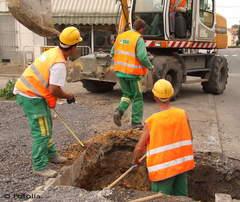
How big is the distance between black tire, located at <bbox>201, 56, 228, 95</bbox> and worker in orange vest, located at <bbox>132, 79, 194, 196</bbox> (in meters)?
6.72

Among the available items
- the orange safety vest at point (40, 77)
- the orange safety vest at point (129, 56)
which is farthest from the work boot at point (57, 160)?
the orange safety vest at point (129, 56)

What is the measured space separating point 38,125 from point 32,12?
6.86 m

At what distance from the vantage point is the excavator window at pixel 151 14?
749 cm

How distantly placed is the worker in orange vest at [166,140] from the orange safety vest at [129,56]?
2.28 metres

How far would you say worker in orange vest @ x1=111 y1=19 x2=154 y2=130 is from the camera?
485 centimetres

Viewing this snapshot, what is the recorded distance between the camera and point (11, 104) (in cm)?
641

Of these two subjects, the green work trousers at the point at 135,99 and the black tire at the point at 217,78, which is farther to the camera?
the black tire at the point at 217,78

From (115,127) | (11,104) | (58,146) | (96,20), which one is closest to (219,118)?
(115,127)

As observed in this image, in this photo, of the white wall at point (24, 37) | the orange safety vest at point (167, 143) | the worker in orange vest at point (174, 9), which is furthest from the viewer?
the white wall at point (24, 37)

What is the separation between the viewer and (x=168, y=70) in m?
7.22

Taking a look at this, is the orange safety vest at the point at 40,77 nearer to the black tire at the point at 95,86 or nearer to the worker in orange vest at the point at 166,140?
the worker in orange vest at the point at 166,140

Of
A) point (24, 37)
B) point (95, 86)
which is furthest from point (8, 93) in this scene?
point (24, 37)

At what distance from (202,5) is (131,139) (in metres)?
5.59

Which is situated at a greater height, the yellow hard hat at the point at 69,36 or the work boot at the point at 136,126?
the yellow hard hat at the point at 69,36
